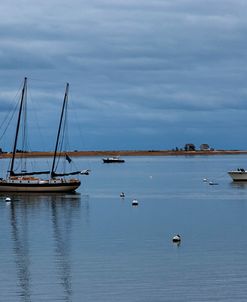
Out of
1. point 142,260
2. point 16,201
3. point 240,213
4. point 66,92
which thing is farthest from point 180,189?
point 142,260

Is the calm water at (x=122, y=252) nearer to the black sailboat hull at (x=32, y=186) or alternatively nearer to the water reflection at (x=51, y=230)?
the water reflection at (x=51, y=230)

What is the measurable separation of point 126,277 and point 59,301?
5.38 m

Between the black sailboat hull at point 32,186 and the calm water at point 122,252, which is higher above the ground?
the black sailboat hull at point 32,186

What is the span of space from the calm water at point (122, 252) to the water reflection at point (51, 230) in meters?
0.05

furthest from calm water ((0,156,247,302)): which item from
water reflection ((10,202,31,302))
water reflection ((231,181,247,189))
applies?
water reflection ((231,181,247,189))

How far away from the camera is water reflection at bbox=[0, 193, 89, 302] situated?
37.8 m

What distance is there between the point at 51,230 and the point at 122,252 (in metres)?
12.8

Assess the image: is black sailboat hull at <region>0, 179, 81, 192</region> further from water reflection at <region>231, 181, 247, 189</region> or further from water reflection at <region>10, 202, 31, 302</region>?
water reflection at <region>231, 181, 247, 189</region>

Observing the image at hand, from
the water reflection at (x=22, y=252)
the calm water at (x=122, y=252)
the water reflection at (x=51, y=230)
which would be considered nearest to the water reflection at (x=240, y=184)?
the water reflection at (x=51, y=230)

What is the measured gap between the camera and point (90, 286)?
36.8m

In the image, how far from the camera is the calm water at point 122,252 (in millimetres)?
35906

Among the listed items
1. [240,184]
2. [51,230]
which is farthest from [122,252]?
[240,184]

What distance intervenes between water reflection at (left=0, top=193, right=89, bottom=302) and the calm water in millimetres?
54

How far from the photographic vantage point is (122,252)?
4622 cm
